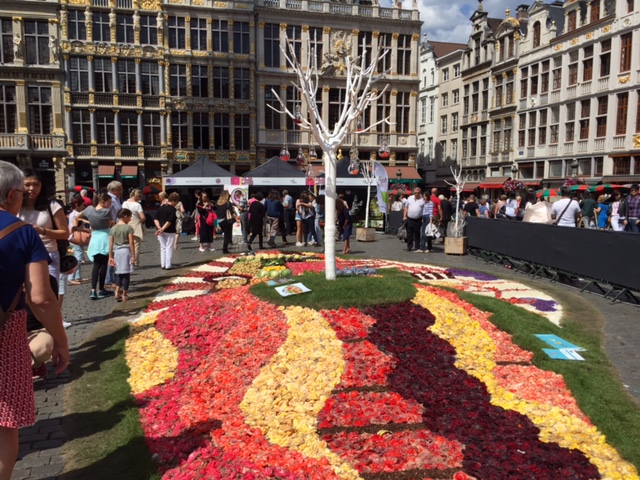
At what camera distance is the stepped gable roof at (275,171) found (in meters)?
27.9

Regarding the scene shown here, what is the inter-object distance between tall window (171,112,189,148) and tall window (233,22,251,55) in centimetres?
700

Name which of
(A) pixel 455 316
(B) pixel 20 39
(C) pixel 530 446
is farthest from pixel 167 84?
(C) pixel 530 446

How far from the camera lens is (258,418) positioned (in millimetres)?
5102

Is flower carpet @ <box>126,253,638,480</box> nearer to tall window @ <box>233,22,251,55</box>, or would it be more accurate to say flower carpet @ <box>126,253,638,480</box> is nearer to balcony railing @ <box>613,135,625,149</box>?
balcony railing @ <box>613,135,625,149</box>

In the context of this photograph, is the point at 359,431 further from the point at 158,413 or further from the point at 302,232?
the point at 302,232

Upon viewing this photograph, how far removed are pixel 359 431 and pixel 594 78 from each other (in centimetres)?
4133

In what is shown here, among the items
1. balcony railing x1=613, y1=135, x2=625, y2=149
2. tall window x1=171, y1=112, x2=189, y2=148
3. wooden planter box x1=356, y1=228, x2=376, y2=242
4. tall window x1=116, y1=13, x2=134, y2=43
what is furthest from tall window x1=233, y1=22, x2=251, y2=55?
balcony railing x1=613, y1=135, x2=625, y2=149

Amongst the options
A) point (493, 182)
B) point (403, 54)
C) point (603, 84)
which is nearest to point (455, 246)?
point (603, 84)

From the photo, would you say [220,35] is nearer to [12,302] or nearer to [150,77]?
[150,77]

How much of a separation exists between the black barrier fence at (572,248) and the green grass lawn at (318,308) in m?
2.07

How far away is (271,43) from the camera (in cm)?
4478

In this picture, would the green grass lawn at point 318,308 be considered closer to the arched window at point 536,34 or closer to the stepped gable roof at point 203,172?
the stepped gable roof at point 203,172

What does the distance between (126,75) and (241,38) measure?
967cm

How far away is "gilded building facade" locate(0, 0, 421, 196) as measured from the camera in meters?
39.7
